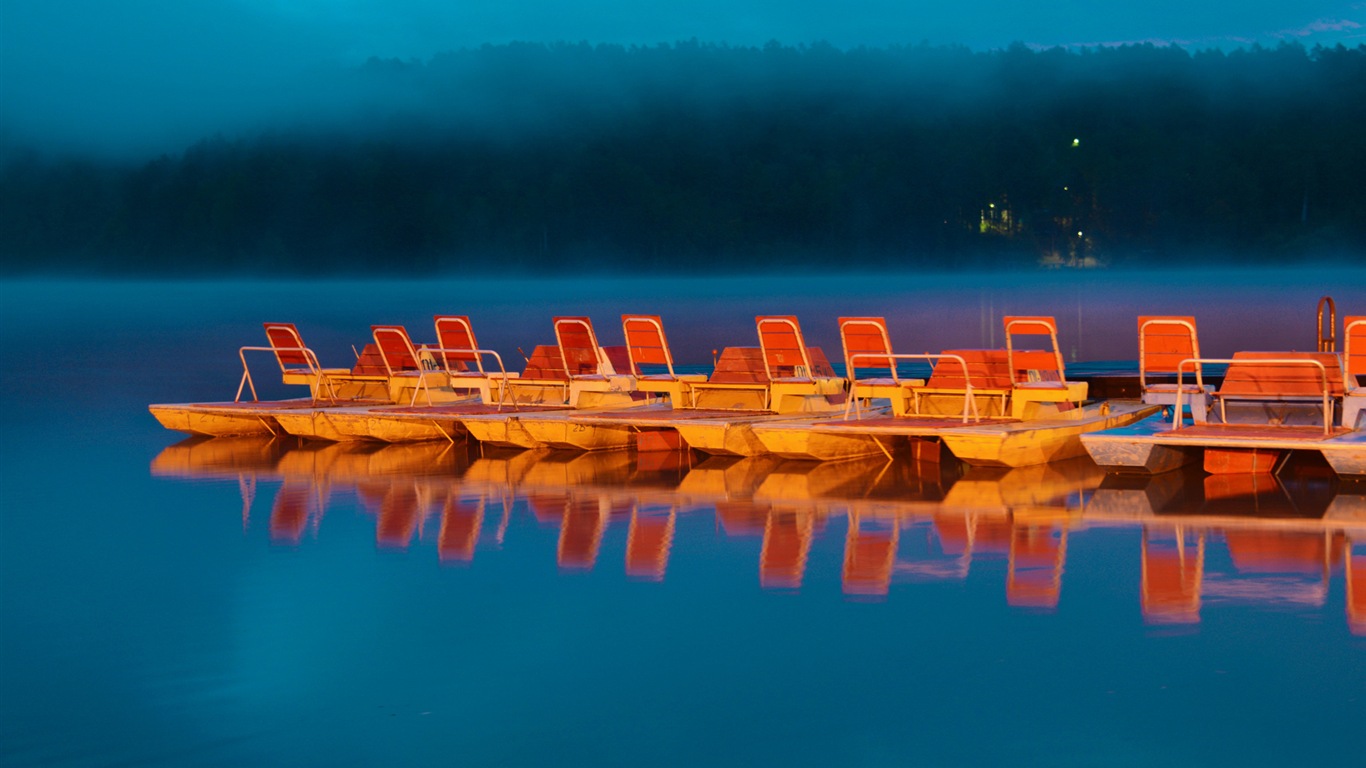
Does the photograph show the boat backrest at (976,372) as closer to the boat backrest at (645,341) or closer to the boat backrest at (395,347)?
the boat backrest at (645,341)

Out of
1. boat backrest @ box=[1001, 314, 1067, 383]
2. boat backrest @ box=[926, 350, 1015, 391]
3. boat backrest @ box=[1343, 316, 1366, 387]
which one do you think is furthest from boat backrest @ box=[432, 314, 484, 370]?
boat backrest @ box=[1343, 316, 1366, 387]

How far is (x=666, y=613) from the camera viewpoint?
816 centimetres

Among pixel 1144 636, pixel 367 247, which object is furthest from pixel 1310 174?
pixel 1144 636

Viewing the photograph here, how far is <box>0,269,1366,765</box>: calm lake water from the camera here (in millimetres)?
6152

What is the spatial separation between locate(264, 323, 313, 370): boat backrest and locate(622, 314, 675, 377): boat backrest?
11.3 ft

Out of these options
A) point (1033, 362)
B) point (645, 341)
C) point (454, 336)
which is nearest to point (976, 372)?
point (1033, 362)

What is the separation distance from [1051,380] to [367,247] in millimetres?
141396

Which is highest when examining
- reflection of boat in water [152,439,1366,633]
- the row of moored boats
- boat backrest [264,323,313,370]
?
boat backrest [264,323,313,370]

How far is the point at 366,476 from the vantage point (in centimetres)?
1327

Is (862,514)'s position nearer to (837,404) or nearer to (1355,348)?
(837,404)

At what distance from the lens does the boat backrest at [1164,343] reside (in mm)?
12094

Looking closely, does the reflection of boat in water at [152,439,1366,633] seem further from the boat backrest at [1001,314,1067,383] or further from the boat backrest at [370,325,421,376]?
the boat backrest at [370,325,421,376]

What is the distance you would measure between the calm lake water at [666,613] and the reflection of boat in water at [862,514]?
41mm

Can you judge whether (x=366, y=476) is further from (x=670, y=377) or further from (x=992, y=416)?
(x=992, y=416)
